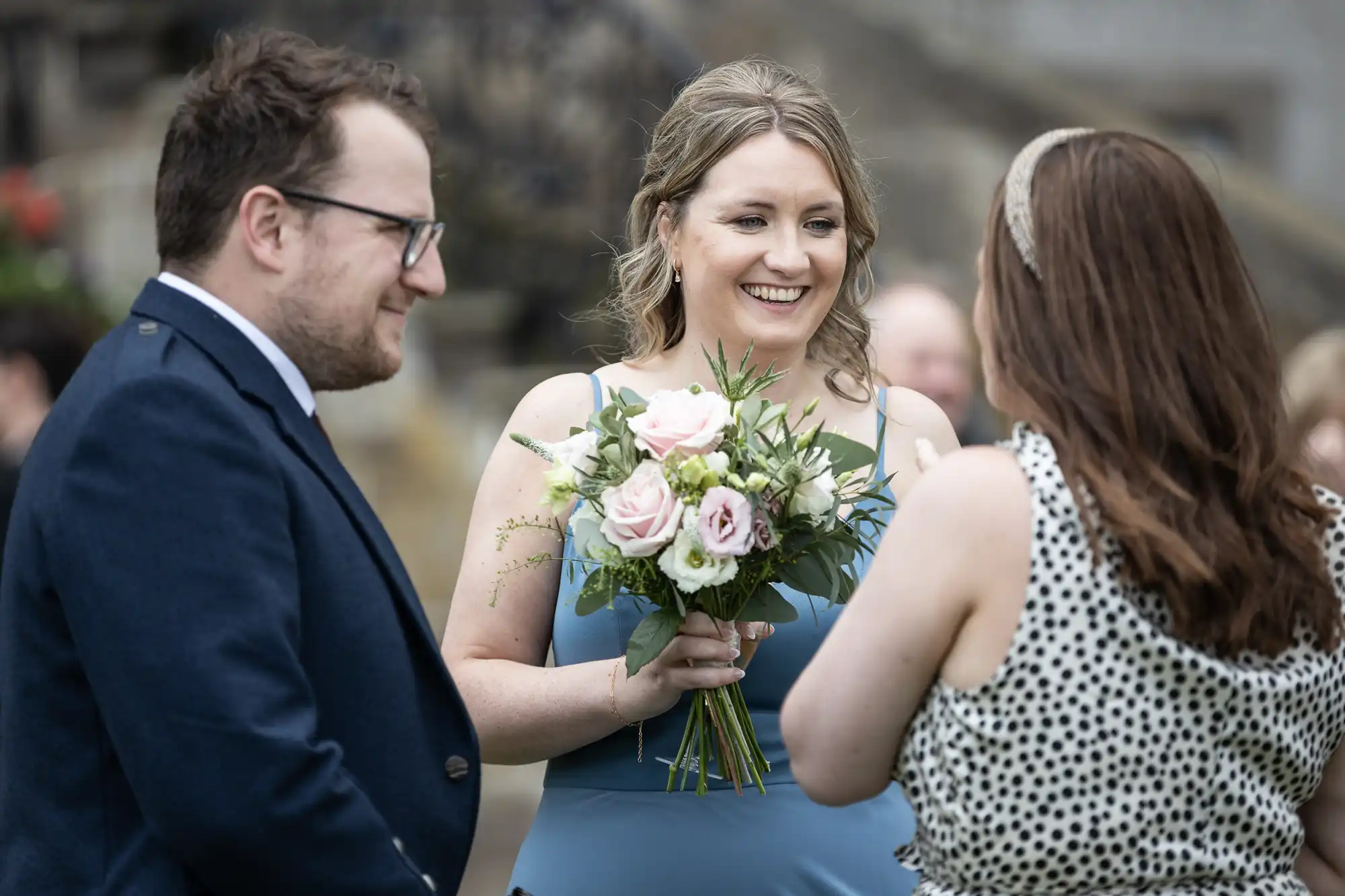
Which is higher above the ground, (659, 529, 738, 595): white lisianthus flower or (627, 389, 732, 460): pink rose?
(627, 389, 732, 460): pink rose

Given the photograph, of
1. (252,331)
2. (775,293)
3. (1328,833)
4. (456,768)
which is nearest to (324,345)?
(252,331)

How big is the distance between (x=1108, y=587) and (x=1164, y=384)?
287 millimetres

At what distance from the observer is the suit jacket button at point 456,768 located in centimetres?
261

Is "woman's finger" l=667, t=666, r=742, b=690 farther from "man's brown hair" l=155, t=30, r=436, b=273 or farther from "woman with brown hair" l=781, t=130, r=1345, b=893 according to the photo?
"man's brown hair" l=155, t=30, r=436, b=273

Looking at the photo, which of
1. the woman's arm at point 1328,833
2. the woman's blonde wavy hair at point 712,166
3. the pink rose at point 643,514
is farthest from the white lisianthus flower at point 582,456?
the woman's arm at point 1328,833

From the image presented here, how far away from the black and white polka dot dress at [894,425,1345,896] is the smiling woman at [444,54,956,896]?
0.79m

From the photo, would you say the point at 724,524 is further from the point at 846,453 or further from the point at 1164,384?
the point at 1164,384

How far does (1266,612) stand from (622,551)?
104 centimetres

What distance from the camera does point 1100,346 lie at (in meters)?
2.30

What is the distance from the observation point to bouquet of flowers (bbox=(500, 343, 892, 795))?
2.80 m

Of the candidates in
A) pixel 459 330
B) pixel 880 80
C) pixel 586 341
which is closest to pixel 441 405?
pixel 459 330

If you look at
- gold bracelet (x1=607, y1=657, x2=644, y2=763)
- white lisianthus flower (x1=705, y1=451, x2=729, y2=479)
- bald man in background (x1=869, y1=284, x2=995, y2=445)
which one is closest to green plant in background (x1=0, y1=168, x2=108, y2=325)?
bald man in background (x1=869, y1=284, x2=995, y2=445)

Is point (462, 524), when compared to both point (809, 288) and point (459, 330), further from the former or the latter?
point (809, 288)

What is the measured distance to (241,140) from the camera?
256 cm
